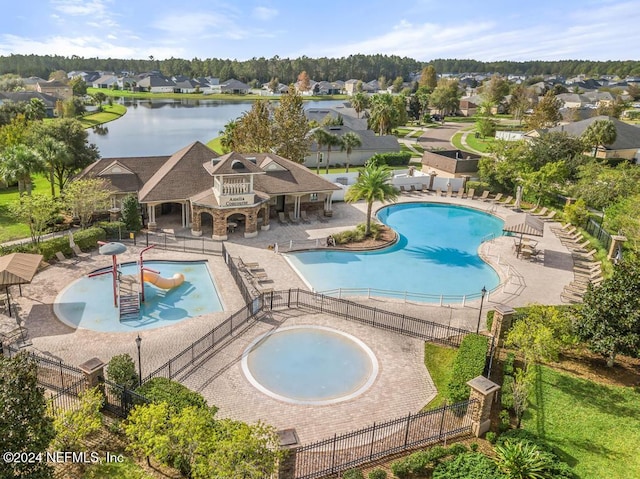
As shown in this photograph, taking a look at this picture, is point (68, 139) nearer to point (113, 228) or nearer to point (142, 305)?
point (113, 228)

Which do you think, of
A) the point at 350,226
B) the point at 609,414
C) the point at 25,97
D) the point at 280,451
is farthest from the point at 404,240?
the point at 25,97

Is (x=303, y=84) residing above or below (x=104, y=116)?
above

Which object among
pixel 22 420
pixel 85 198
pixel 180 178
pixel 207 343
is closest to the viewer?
pixel 22 420

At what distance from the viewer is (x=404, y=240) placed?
3794 cm

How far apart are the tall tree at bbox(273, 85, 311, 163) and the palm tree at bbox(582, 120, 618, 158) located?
4180 cm

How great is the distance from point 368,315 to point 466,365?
6946 mm

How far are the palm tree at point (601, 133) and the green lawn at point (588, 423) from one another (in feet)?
187

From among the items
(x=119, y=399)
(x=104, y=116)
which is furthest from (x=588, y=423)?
(x=104, y=116)

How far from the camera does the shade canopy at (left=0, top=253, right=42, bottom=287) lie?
72.4 ft

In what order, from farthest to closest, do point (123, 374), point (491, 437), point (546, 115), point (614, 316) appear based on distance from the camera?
point (546, 115) → point (614, 316) → point (123, 374) → point (491, 437)

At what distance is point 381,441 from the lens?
15.1 metres

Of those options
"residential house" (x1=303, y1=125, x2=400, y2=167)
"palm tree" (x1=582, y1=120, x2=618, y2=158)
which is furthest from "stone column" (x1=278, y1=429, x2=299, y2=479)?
"palm tree" (x1=582, y1=120, x2=618, y2=158)

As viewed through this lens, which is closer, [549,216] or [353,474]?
[353,474]

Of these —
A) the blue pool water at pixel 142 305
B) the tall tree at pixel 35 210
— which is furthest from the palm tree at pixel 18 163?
the blue pool water at pixel 142 305
